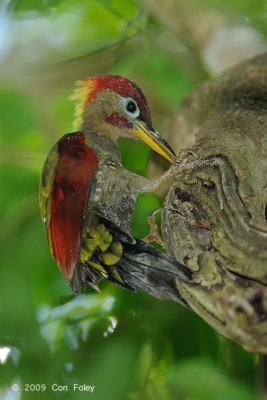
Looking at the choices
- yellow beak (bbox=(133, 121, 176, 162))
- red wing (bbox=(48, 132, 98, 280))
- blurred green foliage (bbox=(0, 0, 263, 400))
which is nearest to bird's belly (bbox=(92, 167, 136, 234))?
red wing (bbox=(48, 132, 98, 280))

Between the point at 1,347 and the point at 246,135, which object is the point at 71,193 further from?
the point at 1,347

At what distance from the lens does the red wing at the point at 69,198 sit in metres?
2.51

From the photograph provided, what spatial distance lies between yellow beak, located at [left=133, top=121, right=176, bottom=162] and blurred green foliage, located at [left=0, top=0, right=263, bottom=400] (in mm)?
557

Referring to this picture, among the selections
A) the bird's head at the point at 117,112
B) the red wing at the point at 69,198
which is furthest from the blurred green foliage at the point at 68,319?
the red wing at the point at 69,198

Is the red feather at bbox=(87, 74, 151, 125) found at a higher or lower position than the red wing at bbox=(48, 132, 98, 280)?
higher

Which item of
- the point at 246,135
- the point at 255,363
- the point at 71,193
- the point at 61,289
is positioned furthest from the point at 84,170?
the point at 255,363

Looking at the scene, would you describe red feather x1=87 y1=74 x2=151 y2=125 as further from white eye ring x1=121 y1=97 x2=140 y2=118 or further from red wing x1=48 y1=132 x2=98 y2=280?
red wing x1=48 y1=132 x2=98 y2=280

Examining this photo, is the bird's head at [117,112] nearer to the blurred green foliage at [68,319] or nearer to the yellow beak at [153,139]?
the yellow beak at [153,139]

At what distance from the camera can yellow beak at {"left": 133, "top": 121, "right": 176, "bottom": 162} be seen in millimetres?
3117

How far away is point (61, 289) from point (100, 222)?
155 centimetres

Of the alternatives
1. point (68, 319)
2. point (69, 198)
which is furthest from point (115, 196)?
point (68, 319)

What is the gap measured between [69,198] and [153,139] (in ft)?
2.43

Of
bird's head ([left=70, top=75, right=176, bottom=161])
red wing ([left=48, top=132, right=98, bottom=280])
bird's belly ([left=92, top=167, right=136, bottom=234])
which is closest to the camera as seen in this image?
red wing ([left=48, top=132, right=98, bottom=280])

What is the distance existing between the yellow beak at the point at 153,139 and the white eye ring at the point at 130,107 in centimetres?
5
